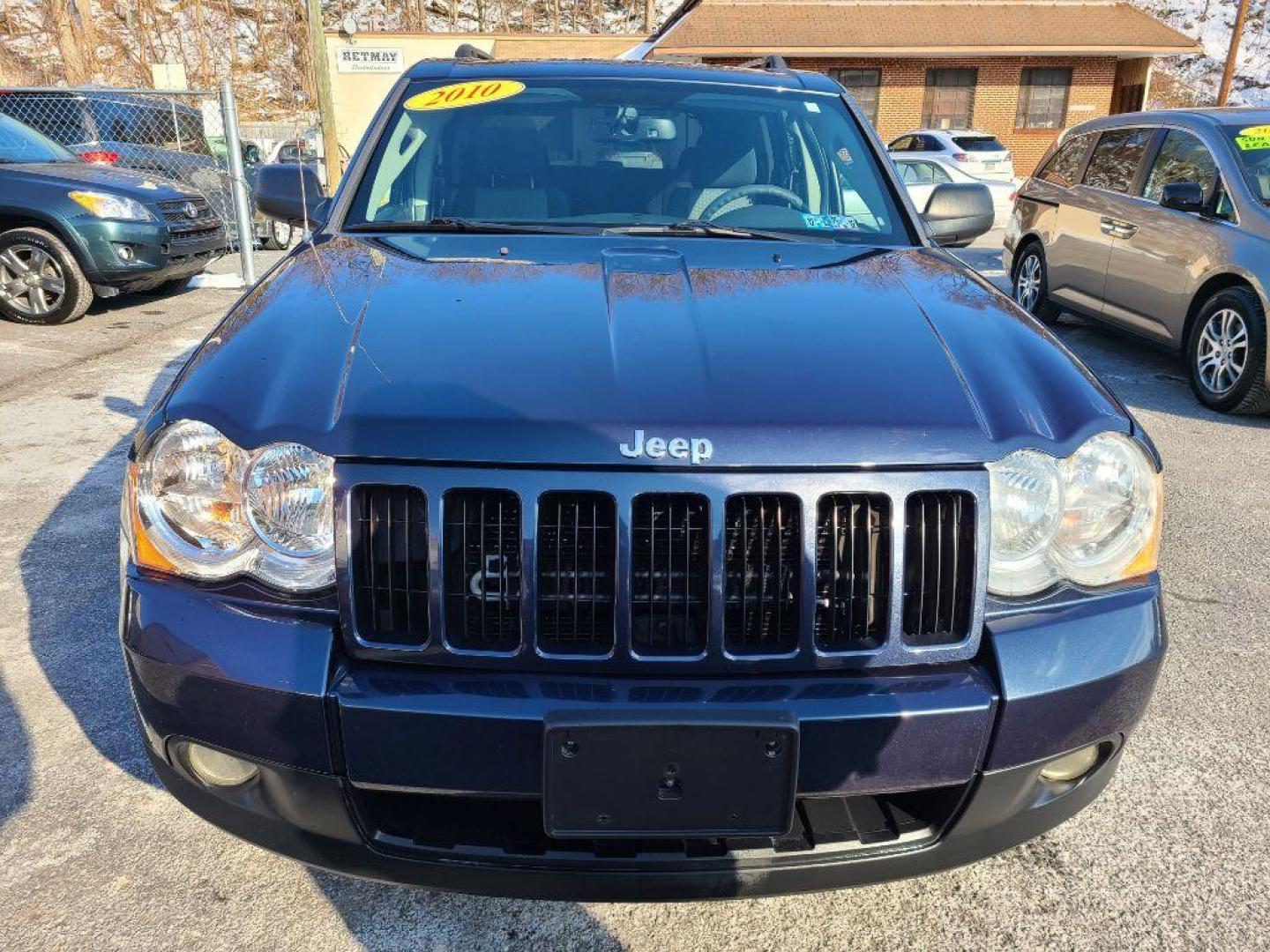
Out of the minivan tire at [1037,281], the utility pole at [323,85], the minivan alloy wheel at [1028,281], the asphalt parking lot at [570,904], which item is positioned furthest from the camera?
the utility pole at [323,85]

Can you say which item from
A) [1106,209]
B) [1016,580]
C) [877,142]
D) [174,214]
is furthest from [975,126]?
[1016,580]

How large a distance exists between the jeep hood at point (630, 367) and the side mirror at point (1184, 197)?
465 centimetres

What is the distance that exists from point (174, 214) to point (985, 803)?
8.57 m

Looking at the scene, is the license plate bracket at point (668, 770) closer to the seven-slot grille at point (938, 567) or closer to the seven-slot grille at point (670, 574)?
the seven-slot grille at point (670, 574)

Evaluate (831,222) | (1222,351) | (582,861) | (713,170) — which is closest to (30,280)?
(713,170)

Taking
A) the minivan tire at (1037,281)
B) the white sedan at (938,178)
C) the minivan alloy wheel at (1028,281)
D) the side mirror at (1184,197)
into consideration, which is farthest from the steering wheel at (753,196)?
the white sedan at (938,178)

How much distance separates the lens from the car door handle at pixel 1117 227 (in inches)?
264

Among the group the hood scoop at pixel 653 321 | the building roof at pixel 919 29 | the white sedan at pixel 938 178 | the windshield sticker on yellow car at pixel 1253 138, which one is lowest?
the white sedan at pixel 938 178

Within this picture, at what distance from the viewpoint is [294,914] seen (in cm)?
199

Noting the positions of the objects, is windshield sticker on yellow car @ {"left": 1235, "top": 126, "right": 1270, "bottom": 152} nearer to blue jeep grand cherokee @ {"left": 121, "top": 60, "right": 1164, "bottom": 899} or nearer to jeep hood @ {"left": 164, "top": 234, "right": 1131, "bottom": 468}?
jeep hood @ {"left": 164, "top": 234, "right": 1131, "bottom": 468}

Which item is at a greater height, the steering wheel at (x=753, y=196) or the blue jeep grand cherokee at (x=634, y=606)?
the steering wheel at (x=753, y=196)

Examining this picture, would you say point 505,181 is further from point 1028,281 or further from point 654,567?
point 1028,281

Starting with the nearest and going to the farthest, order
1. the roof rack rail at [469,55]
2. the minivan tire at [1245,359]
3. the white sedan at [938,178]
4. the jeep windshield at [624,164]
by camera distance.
Answer: the jeep windshield at [624,164], the roof rack rail at [469,55], the minivan tire at [1245,359], the white sedan at [938,178]

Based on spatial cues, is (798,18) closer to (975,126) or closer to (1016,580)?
(975,126)
